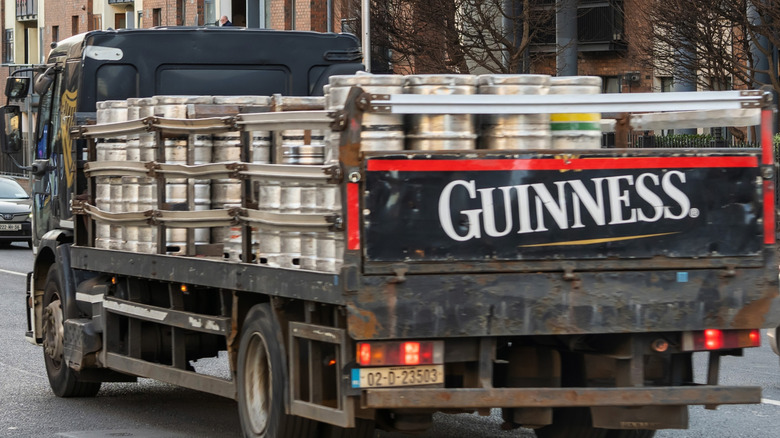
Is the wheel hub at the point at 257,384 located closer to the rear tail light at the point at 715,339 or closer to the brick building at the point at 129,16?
the rear tail light at the point at 715,339

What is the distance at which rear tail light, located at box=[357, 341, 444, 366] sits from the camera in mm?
6961

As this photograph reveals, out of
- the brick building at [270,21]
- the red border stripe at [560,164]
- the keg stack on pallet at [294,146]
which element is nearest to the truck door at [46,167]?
the keg stack on pallet at [294,146]

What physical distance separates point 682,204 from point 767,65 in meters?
25.1

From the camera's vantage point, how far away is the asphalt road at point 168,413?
9359 millimetres

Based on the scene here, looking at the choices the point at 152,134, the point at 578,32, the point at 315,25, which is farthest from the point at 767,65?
the point at 152,134

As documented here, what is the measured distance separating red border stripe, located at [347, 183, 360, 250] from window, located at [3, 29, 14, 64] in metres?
75.4

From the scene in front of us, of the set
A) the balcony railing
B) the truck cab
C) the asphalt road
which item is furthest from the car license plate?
the balcony railing

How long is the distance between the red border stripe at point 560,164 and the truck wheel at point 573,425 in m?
1.54

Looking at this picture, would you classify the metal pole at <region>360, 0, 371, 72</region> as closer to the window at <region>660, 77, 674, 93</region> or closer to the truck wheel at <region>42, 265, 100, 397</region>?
the window at <region>660, 77, 674, 93</region>

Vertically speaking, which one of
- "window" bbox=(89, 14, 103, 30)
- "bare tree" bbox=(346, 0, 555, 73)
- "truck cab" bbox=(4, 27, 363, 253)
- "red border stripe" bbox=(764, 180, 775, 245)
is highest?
"window" bbox=(89, 14, 103, 30)

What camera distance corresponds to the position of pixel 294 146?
25.6ft

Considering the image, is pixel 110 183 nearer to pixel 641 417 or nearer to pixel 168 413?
pixel 168 413

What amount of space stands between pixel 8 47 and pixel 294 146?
7533 cm

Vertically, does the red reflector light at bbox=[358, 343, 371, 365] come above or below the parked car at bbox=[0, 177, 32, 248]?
below
